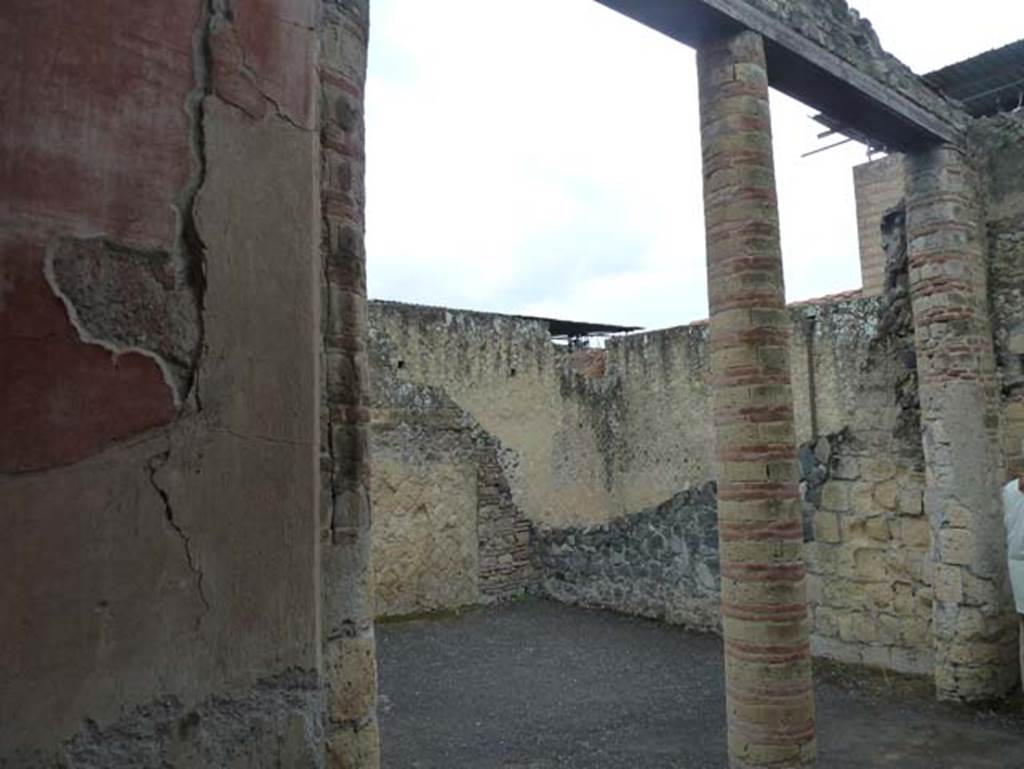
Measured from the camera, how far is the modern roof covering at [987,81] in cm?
632

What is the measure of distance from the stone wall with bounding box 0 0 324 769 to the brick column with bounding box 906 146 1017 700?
19.8 ft

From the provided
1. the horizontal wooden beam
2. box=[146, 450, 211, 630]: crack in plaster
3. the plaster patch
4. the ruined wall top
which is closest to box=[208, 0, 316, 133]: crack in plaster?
the plaster patch

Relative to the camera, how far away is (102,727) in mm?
1229

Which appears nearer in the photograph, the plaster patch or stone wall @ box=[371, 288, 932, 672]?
the plaster patch

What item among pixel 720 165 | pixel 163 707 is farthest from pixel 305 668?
pixel 720 165

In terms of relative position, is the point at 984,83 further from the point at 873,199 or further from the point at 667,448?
the point at 873,199

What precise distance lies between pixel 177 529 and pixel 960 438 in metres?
6.35

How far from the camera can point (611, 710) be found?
6.58 m

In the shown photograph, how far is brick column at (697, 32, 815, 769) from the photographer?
4.38 metres

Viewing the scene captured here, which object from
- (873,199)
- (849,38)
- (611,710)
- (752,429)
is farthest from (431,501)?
(873,199)

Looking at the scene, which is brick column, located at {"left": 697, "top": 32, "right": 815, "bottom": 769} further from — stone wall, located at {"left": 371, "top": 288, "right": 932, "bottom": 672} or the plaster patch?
the plaster patch

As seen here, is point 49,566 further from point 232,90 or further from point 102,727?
point 232,90

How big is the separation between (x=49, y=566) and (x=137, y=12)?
0.87 metres

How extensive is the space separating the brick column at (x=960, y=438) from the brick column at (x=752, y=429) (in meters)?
2.48
